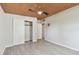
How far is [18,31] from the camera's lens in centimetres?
626

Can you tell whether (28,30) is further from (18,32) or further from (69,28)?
(69,28)

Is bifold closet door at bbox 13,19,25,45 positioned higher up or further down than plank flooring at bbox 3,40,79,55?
higher up

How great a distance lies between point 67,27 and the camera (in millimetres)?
5082

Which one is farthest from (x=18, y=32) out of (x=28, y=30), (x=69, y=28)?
(x=69, y=28)

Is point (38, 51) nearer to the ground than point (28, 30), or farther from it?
nearer to the ground

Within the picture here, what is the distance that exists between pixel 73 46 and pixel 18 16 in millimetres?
4257

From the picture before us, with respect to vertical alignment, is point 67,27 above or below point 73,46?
above

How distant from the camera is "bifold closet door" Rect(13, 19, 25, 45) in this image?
19.9 feet

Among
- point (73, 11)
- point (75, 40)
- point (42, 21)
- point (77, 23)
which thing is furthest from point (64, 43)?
point (42, 21)

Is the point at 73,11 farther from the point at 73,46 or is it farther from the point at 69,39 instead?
the point at 73,46

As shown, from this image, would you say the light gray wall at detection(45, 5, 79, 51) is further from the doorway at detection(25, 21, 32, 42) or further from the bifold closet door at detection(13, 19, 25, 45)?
the doorway at detection(25, 21, 32, 42)

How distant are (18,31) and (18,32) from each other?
0.24ft

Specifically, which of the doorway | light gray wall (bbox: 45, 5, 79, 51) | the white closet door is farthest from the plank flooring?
the doorway
